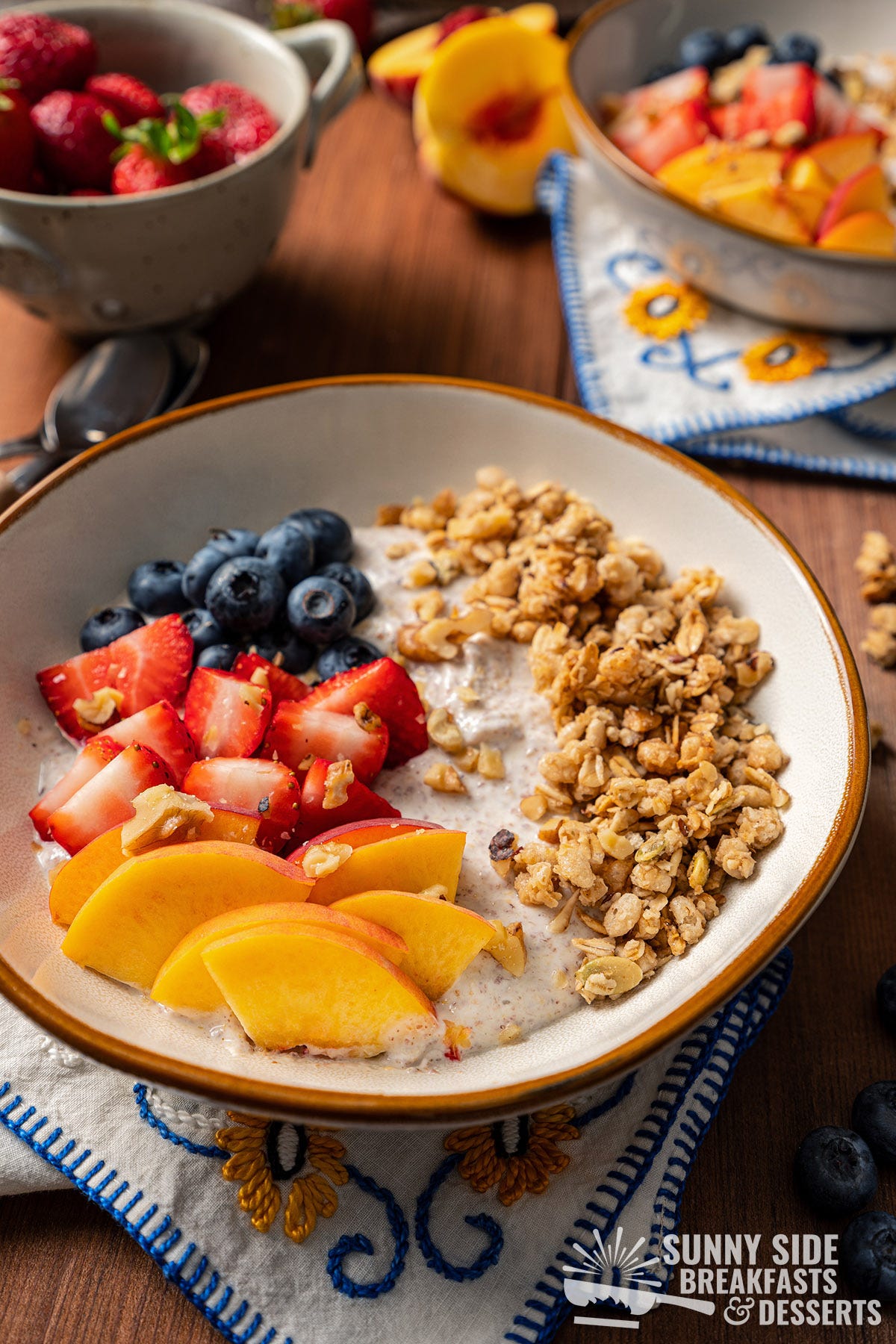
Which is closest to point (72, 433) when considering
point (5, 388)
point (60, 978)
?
point (5, 388)

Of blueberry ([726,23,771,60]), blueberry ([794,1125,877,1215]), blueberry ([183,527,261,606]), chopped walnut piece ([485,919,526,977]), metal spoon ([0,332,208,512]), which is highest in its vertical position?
blueberry ([726,23,771,60])

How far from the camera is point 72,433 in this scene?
4.17ft

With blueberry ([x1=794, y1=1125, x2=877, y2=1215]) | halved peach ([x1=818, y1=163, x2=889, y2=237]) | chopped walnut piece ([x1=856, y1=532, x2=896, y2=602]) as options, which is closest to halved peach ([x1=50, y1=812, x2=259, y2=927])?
blueberry ([x1=794, y1=1125, x2=877, y2=1215])

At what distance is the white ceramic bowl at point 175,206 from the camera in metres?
1.15

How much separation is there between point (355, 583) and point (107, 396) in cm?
46

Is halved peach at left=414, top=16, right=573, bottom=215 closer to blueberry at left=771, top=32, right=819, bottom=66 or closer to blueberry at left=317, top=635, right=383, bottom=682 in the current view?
blueberry at left=771, top=32, right=819, bottom=66

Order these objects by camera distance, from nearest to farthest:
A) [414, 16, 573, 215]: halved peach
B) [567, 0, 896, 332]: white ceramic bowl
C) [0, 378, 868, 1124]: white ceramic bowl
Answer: [0, 378, 868, 1124]: white ceramic bowl, [567, 0, 896, 332]: white ceramic bowl, [414, 16, 573, 215]: halved peach

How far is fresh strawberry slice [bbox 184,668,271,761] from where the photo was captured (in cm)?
91

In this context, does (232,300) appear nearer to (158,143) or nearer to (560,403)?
(158,143)

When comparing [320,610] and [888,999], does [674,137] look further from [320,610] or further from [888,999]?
[888,999]

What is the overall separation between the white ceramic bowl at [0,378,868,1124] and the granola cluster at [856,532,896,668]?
205 millimetres

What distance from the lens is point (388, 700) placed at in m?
0.93

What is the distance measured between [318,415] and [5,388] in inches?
18.7

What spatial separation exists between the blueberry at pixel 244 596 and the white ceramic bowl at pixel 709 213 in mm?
669
